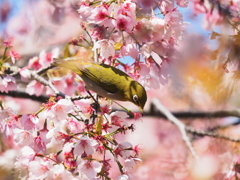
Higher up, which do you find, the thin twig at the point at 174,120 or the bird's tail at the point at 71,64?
the bird's tail at the point at 71,64

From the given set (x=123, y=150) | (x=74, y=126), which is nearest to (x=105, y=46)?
(x=74, y=126)

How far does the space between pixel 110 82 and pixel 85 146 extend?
0.67 metres

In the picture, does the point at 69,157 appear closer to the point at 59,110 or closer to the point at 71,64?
the point at 59,110

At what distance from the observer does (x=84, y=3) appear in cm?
167

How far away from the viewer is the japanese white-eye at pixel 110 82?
1.92 m

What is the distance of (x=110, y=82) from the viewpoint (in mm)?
1952

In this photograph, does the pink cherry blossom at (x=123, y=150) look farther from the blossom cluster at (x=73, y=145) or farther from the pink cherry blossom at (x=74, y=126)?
the pink cherry blossom at (x=74, y=126)

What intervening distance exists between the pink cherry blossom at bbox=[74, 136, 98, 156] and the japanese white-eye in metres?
0.61

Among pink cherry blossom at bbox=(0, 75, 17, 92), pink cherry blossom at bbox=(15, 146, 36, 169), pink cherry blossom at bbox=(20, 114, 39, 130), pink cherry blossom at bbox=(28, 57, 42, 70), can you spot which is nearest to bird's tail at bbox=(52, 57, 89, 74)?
pink cherry blossom at bbox=(0, 75, 17, 92)

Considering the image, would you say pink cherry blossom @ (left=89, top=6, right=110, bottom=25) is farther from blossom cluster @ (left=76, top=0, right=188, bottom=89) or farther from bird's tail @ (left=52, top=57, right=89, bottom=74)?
bird's tail @ (left=52, top=57, right=89, bottom=74)

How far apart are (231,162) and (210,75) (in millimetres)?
426

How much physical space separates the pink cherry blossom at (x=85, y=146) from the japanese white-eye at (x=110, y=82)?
2.01 ft

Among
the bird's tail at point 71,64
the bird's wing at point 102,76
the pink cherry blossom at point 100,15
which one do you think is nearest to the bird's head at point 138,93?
the bird's wing at point 102,76

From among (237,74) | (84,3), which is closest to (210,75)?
(237,74)
